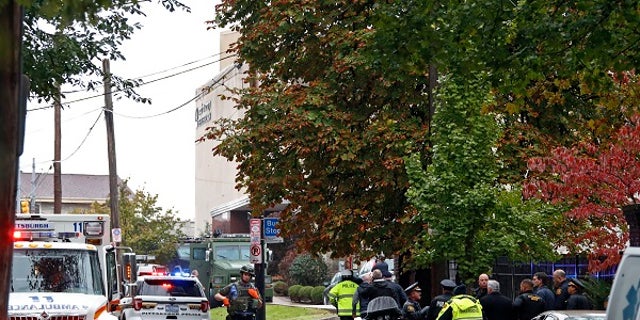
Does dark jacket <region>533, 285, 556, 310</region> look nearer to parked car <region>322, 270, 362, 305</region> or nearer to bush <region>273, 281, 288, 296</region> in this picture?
parked car <region>322, 270, 362, 305</region>

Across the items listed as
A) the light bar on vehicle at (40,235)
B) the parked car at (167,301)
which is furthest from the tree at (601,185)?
the parked car at (167,301)

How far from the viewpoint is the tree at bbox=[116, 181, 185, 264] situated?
76375mm

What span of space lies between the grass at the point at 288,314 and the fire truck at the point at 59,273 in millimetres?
17189

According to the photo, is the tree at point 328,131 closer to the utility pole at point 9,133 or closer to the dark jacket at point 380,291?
the dark jacket at point 380,291

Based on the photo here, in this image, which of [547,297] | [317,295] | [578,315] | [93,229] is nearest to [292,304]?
[317,295]

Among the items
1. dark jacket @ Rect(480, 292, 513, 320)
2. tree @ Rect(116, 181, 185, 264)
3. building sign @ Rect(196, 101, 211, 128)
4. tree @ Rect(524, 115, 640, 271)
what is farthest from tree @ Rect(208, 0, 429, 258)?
building sign @ Rect(196, 101, 211, 128)

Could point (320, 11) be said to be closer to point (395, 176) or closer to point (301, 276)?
point (395, 176)

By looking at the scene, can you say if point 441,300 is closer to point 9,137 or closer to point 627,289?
point 627,289

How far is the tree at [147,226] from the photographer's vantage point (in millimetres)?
76375

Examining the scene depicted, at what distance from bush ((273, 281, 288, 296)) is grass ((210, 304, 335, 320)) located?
1887 centimetres

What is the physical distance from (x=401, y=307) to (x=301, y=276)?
42.8 meters

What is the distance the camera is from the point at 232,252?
49.5 metres

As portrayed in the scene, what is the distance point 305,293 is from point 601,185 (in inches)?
1464

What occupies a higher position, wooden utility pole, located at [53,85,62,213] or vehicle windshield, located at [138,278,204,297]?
wooden utility pole, located at [53,85,62,213]
